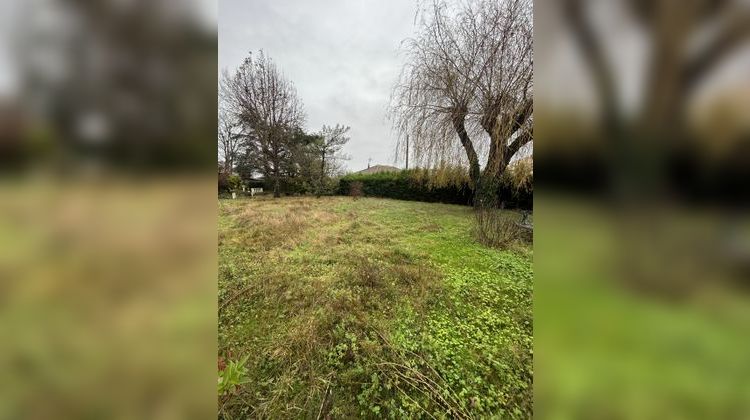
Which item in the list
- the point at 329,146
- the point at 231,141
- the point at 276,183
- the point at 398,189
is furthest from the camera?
the point at 398,189

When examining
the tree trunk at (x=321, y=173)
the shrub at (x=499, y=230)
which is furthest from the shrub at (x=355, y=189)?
the shrub at (x=499, y=230)

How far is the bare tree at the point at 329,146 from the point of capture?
971 centimetres

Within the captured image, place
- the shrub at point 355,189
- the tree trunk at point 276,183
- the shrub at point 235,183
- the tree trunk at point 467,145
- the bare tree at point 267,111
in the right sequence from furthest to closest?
1. the shrub at point 355,189
2. the tree trunk at point 276,183
3. the shrub at point 235,183
4. the tree trunk at point 467,145
5. the bare tree at point 267,111

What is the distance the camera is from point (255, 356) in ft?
7.08

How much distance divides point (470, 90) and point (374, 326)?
5207mm

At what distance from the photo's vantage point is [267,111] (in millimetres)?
7285

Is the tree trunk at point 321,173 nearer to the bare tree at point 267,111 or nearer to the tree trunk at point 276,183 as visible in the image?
the bare tree at point 267,111

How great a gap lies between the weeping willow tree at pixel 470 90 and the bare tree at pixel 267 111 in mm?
2840
